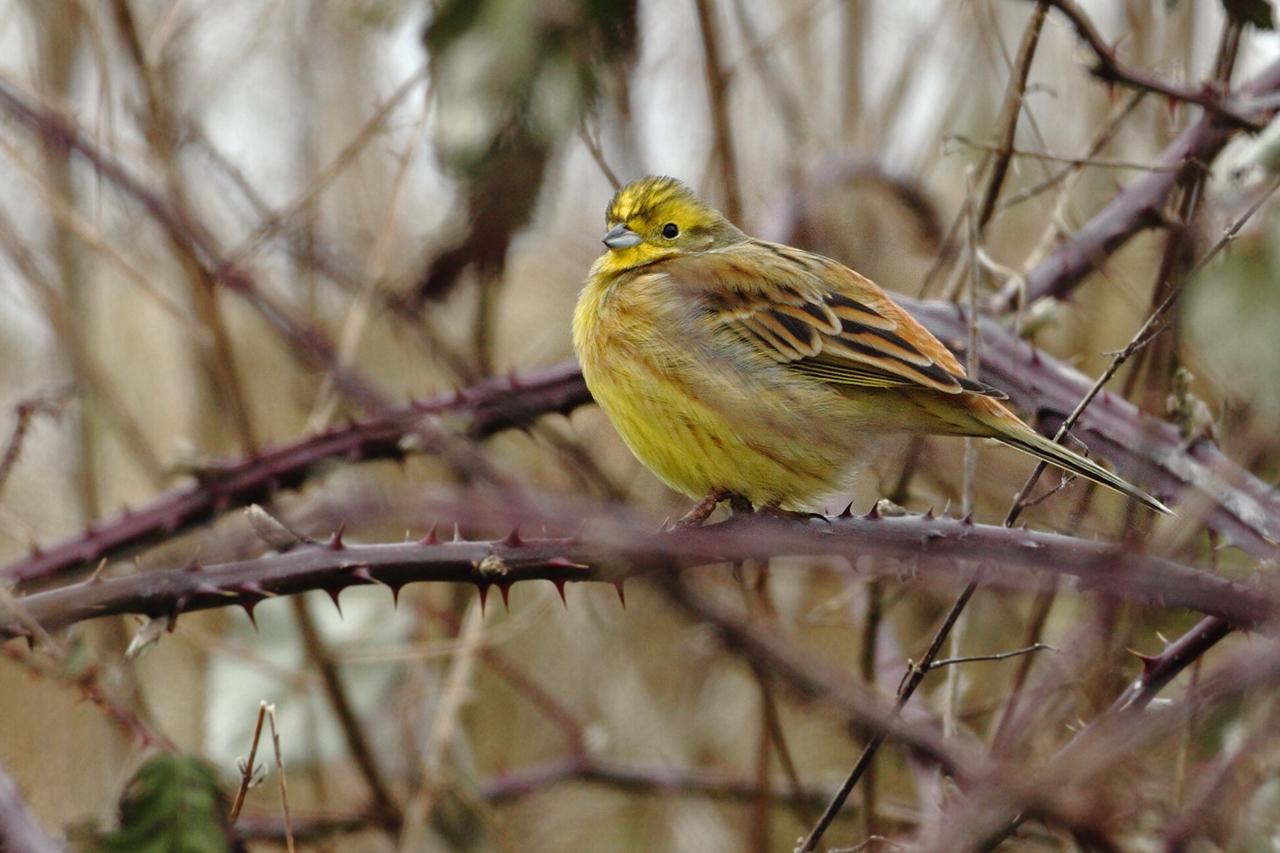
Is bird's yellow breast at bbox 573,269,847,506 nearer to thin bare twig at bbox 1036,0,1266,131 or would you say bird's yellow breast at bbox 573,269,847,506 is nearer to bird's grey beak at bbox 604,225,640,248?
bird's grey beak at bbox 604,225,640,248

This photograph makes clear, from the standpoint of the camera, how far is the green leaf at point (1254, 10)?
314 cm

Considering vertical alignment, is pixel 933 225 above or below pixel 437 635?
above

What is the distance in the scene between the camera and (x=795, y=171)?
508cm

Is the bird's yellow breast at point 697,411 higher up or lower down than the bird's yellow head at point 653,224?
lower down

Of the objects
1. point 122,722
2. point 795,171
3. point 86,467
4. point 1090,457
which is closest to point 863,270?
point 795,171

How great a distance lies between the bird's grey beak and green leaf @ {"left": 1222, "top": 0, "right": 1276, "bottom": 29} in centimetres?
182

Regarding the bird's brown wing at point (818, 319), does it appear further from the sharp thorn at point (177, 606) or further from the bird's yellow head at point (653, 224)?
the sharp thorn at point (177, 606)

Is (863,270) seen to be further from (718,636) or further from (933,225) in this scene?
(718,636)

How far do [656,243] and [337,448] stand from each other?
1491 millimetres

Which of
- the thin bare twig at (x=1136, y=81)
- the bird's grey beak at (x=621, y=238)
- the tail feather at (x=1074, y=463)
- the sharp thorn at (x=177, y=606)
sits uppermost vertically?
the thin bare twig at (x=1136, y=81)

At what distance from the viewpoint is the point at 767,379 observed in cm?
369

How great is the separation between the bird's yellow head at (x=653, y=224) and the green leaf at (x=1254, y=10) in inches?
69.6

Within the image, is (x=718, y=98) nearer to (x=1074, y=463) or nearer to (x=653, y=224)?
(x=653, y=224)

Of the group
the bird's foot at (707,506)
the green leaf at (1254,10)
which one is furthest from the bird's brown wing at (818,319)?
the green leaf at (1254,10)
